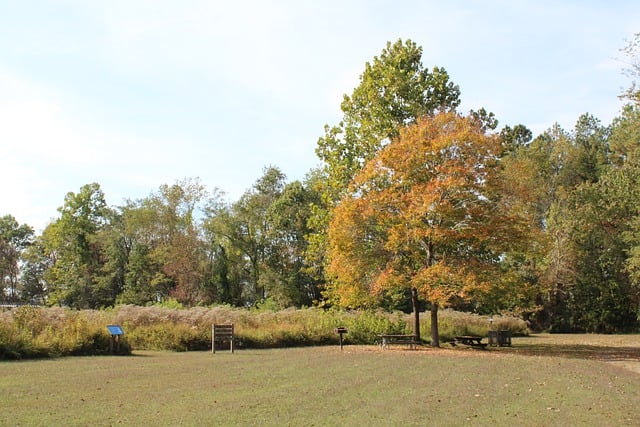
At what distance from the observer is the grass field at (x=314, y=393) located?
9.20 m

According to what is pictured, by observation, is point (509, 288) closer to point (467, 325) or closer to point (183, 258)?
point (467, 325)

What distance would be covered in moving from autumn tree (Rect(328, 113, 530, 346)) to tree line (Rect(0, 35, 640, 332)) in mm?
66

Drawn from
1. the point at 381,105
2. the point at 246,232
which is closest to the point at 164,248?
the point at 246,232

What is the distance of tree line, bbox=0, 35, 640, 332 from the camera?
25.6 meters

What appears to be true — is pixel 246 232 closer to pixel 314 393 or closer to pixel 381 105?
pixel 381 105

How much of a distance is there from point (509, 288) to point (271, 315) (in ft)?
40.6

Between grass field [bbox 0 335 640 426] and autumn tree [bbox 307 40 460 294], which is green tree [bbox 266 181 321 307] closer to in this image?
autumn tree [bbox 307 40 460 294]

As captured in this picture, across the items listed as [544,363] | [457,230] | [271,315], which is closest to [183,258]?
[271,315]

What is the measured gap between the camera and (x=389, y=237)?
25.6 metres

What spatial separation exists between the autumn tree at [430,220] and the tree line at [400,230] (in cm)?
7

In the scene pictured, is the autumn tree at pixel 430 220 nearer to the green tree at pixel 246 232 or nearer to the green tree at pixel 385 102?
the green tree at pixel 385 102

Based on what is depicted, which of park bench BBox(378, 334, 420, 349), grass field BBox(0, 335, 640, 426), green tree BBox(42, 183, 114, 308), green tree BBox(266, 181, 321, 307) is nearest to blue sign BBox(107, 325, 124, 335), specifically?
grass field BBox(0, 335, 640, 426)

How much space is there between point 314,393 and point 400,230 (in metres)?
14.6

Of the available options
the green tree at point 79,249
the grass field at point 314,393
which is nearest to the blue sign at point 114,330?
the grass field at point 314,393
